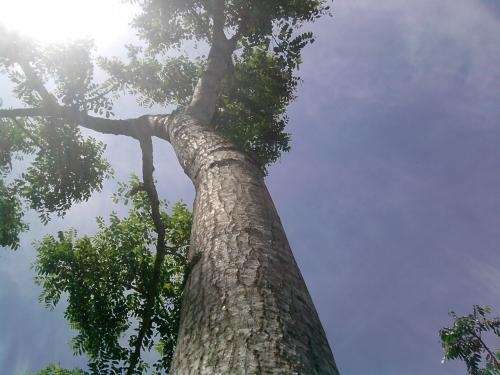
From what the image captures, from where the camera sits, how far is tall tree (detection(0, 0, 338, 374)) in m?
2.48

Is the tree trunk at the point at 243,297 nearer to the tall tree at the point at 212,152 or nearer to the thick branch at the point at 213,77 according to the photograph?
the tall tree at the point at 212,152

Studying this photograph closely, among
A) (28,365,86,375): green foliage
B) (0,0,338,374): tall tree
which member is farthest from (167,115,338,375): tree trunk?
(28,365,86,375): green foliage

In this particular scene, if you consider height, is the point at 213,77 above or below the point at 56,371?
above

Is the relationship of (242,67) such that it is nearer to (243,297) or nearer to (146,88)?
(146,88)

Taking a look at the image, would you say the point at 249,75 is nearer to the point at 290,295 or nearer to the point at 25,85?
the point at 25,85

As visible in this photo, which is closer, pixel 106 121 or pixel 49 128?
pixel 106 121

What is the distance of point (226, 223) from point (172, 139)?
13.1 ft

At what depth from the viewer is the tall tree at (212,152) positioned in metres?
2.48

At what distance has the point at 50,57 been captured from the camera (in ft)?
36.7

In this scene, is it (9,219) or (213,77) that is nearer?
(213,77)

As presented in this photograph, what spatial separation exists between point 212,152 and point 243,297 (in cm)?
307

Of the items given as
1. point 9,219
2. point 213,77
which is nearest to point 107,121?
point 213,77

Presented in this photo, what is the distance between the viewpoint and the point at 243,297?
2.70 m

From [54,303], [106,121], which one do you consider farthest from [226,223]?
[54,303]
